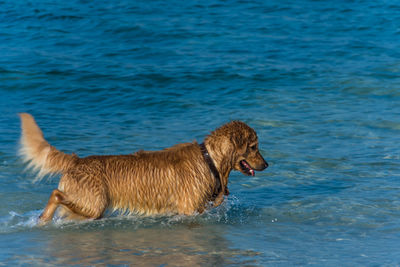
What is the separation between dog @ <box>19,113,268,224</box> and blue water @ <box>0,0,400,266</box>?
9.9 inches

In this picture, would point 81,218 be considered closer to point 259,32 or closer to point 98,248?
point 98,248

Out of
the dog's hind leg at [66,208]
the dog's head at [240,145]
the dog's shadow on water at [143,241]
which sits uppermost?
the dog's head at [240,145]

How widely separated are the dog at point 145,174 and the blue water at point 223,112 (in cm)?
25

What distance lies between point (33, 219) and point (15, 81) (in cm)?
866

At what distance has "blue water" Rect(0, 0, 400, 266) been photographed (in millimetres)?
6504

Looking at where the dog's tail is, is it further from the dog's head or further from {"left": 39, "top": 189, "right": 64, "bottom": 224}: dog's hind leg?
the dog's head

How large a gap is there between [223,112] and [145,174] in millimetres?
5828

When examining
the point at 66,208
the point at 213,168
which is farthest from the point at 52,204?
the point at 213,168

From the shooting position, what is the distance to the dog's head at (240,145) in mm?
7352

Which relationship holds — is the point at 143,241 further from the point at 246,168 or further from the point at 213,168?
the point at 246,168

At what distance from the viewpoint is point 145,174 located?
7.12 metres

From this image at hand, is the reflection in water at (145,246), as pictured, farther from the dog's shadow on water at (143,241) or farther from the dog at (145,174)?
the dog at (145,174)

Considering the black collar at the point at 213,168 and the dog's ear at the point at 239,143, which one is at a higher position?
the dog's ear at the point at 239,143

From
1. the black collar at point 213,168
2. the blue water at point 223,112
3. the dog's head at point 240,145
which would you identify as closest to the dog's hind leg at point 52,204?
the blue water at point 223,112
